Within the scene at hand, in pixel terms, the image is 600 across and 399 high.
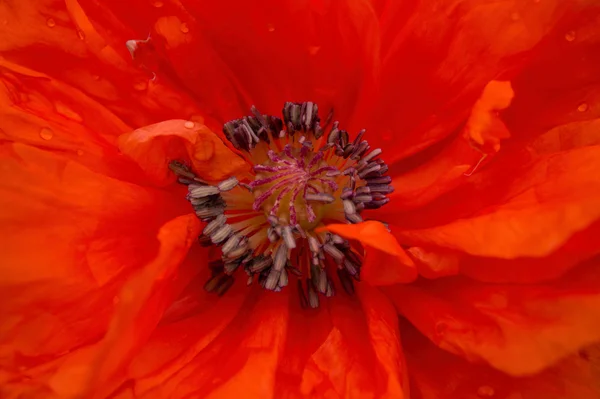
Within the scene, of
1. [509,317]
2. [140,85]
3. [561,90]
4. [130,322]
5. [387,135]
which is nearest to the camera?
[130,322]

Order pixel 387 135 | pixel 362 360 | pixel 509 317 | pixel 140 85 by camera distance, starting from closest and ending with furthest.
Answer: pixel 509 317 < pixel 362 360 < pixel 140 85 < pixel 387 135

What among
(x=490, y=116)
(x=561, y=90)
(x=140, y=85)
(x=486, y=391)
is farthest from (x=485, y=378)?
(x=140, y=85)

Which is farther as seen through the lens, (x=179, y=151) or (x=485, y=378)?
(x=179, y=151)

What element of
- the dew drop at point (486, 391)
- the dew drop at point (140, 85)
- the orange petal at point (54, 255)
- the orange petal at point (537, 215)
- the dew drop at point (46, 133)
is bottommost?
the dew drop at point (486, 391)

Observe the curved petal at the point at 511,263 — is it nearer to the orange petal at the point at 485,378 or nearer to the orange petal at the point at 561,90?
the orange petal at the point at 485,378

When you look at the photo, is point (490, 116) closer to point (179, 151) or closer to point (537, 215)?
point (537, 215)

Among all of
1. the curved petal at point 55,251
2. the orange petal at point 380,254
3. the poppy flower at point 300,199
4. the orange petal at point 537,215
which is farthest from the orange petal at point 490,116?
the curved petal at point 55,251
